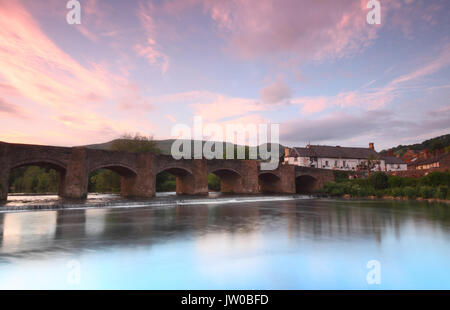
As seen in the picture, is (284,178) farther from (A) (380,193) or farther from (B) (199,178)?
(B) (199,178)

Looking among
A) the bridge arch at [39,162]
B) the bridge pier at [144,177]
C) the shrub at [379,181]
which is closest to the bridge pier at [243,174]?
the bridge pier at [144,177]

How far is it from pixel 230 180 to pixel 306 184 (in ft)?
55.4

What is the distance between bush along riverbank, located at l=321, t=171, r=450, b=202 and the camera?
1402 inches

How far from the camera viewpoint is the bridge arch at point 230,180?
4719 cm

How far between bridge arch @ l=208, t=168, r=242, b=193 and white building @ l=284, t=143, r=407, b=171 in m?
25.7

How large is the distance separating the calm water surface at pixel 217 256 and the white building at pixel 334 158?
2222 inches

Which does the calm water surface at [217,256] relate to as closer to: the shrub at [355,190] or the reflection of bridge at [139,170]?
the reflection of bridge at [139,170]

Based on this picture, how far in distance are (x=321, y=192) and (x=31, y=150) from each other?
42991 millimetres

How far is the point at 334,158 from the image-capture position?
238 feet

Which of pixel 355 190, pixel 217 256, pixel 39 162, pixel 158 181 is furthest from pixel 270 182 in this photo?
pixel 217 256

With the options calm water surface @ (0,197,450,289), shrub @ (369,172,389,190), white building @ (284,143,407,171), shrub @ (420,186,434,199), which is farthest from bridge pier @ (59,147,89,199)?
white building @ (284,143,407,171)

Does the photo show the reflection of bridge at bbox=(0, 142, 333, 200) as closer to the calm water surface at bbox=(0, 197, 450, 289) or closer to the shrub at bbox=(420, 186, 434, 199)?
the calm water surface at bbox=(0, 197, 450, 289)

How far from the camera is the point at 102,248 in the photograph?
10141 millimetres
